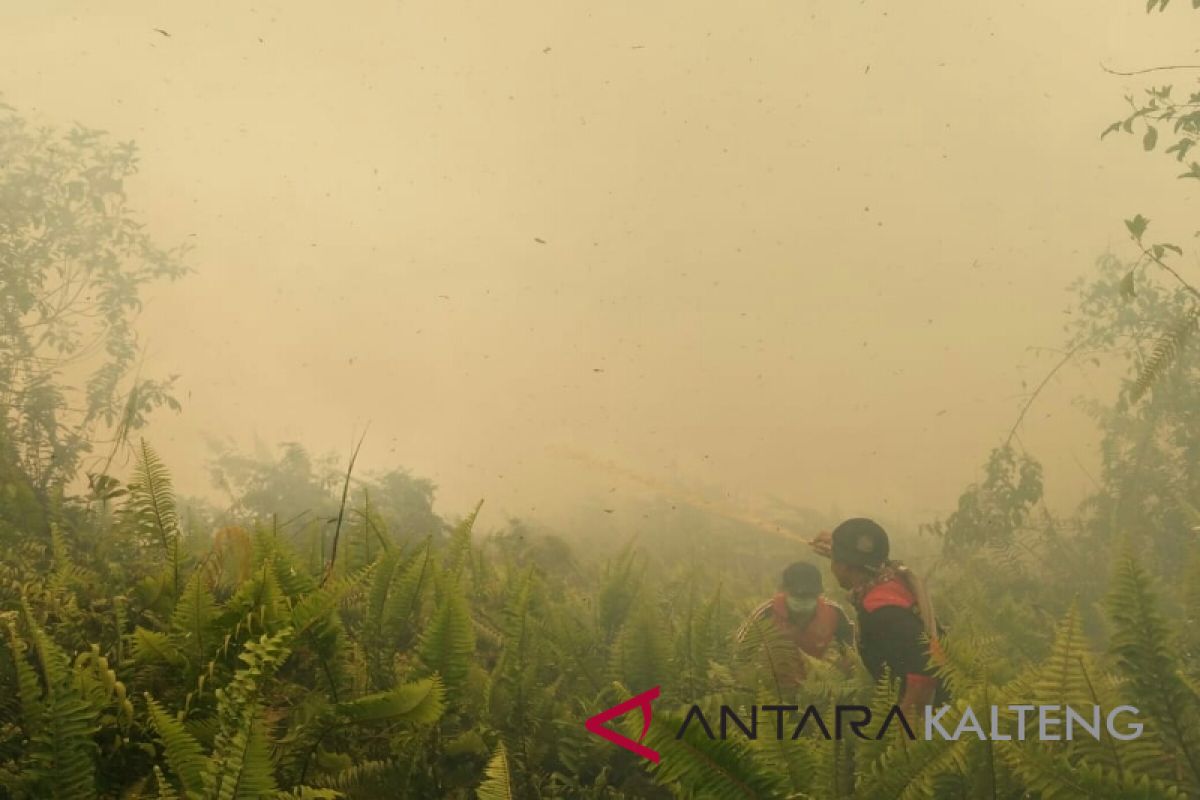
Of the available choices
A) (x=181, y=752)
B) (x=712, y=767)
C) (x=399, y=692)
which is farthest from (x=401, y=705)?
(x=712, y=767)

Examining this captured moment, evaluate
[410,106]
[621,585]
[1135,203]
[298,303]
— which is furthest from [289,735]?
[410,106]

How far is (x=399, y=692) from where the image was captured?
1795mm

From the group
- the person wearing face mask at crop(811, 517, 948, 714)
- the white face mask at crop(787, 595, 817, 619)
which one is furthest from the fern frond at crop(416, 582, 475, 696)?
the white face mask at crop(787, 595, 817, 619)

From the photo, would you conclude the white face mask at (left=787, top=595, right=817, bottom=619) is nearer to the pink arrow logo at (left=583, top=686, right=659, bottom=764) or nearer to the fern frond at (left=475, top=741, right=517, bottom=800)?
the pink arrow logo at (left=583, top=686, right=659, bottom=764)

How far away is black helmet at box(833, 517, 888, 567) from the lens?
12.7 feet

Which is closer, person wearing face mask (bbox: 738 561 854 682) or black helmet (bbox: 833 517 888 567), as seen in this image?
black helmet (bbox: 833 517 888 567)

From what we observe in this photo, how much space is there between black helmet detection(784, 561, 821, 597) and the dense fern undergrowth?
4.03 ft

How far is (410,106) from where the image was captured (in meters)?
81.6

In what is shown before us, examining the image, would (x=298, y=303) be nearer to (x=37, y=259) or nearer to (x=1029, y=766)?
(x=37, y=259)

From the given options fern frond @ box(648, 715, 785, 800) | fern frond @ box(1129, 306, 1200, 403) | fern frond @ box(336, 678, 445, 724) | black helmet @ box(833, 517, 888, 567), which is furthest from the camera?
black helmet @ box(833, 517, 888, 567)

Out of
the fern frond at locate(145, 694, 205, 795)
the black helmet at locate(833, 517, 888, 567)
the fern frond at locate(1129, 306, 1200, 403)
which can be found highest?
the fern frond at locate(1129, 306, 1200, 403)

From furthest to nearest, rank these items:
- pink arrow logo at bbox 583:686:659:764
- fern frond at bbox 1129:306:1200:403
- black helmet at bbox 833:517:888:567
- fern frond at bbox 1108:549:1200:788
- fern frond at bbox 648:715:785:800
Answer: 1. black helmet at bbox 833:517:888:567
2. fern frond at bbox 1129:306:1200:403
3. pink arrow logo at bbox 583:686:659:764
4. fern frond at bbox 1108:549:1200:788
5. fern frond at bbox 648:715:785:800

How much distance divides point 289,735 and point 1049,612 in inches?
293

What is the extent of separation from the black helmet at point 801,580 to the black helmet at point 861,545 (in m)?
0.69
